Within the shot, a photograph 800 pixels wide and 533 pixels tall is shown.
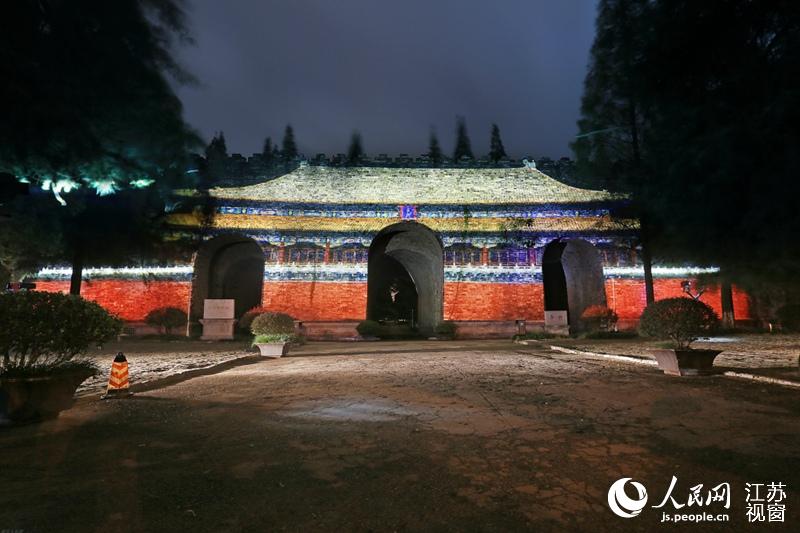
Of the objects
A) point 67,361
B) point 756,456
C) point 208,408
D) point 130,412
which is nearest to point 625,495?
point 756,456

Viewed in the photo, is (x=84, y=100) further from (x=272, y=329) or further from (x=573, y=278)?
(x=573, y=278)

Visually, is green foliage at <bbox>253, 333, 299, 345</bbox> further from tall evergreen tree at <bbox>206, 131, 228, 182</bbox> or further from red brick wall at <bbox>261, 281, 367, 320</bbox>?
tall evergreen tree at <bbox>206, 131, 228, 182</bbox>

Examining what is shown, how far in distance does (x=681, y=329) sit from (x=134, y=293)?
20641 millimetres

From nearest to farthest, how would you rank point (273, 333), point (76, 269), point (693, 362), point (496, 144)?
point (693, 362) → point (273, 333) → point (76, 269) → point (496, 144)

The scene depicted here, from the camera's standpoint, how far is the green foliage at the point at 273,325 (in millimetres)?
12125

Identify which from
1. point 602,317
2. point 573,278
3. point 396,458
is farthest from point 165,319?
point 573,278

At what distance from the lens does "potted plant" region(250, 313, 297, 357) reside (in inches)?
473

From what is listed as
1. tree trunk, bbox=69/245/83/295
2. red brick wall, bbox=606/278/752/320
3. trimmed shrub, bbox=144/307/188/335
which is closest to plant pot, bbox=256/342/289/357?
trimmed shrub, bbox=144/307/188/335

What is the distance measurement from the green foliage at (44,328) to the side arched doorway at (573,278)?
1971 cm

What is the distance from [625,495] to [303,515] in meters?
2.04

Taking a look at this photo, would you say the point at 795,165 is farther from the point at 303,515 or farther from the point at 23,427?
the point at 23,427

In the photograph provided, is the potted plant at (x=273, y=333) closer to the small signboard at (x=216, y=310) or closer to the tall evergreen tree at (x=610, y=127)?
the small signboard at (x=216, y=310)

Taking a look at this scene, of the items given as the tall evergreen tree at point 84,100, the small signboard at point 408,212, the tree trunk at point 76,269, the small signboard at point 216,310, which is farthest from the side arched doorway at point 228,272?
the small signboard at point 408,212

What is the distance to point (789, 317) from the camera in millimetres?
17797
